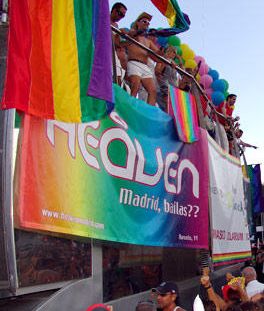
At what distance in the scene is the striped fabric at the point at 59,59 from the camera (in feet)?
12.0

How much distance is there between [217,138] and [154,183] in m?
3.20

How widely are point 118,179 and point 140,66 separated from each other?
1.82 meters

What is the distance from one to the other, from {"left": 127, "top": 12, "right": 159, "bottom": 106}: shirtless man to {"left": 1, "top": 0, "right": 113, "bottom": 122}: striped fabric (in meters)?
1.62

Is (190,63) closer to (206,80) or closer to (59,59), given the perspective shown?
(206,80)

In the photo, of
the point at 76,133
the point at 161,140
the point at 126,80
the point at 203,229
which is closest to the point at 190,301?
the point at 203,229

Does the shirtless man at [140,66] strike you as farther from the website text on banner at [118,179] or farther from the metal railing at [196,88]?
the website text on banner at [118,179]

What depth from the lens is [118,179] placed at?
16.3 feet

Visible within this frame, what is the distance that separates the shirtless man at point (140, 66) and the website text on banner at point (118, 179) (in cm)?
39

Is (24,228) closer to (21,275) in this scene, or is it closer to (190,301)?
(21,275)

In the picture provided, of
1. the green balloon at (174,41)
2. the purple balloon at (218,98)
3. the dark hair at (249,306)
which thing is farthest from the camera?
the purple balloon at (218,98)

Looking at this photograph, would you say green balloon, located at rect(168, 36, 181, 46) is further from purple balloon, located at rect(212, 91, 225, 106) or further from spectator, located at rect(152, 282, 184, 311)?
spectator, located at rect(152, 282, 184, 311)

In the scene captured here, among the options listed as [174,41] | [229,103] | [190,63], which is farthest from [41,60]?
[229,103]

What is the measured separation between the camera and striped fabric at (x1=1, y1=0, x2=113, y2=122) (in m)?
3.64

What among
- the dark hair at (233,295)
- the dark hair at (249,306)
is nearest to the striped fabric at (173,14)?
the dark hair at (233,295)
